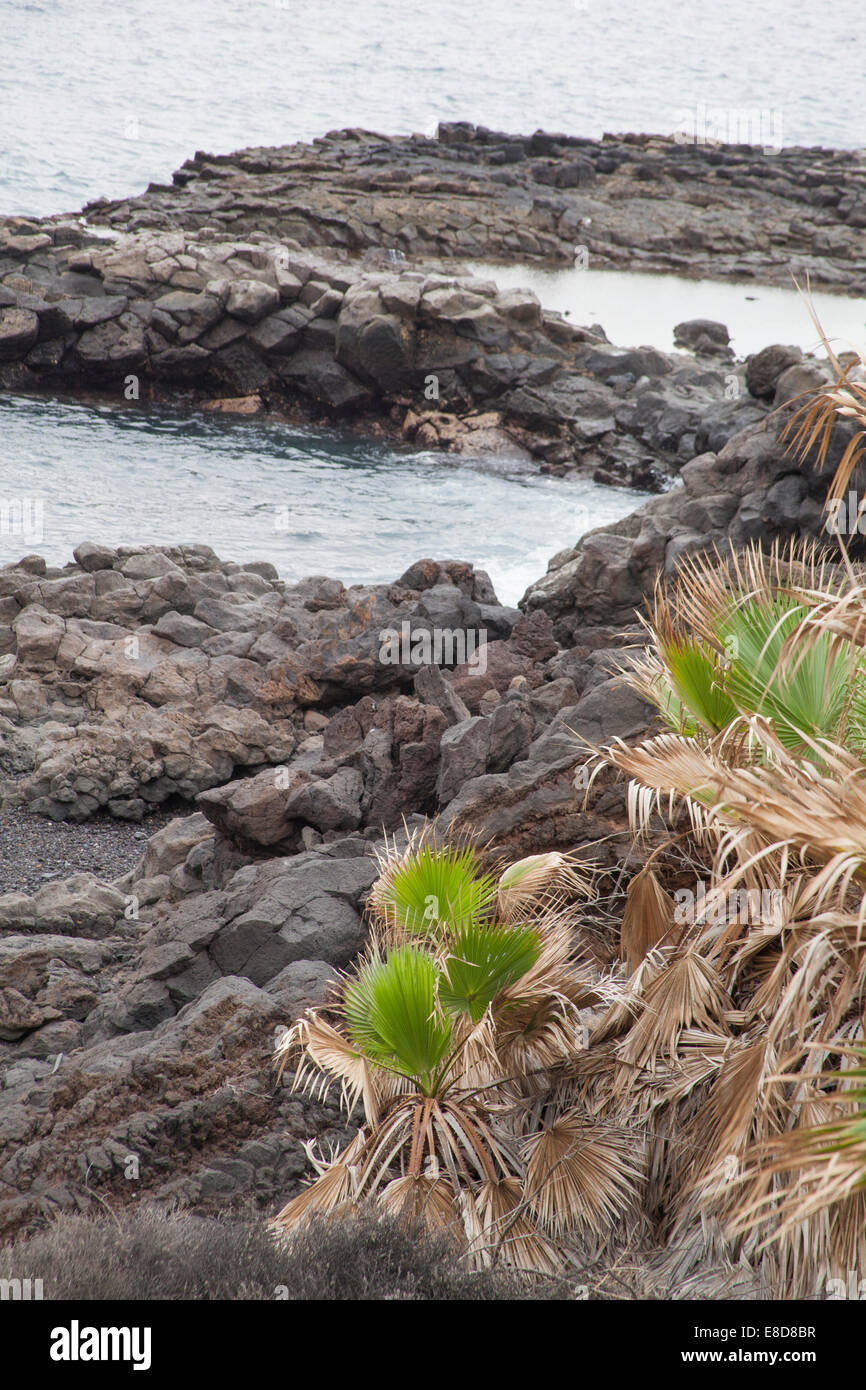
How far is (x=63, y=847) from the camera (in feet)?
32.4

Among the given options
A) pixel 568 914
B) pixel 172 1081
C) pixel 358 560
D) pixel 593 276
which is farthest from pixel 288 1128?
pixel 593 276

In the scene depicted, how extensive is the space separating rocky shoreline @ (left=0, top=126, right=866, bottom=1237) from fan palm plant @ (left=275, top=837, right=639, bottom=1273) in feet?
2.50

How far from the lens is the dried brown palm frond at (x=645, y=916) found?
14.5 ft

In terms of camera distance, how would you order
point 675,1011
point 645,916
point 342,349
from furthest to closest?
point 342,349 < point 645,916 < point 675,1011

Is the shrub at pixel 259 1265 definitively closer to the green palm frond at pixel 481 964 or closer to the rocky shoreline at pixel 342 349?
the green palm frond at pixel 481 964

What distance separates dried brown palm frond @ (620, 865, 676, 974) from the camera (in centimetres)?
442

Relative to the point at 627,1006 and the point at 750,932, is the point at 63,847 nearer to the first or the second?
the point at 627,1006

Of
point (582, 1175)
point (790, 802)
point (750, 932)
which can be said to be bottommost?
point (582, 1175)

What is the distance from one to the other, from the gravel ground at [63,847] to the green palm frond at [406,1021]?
19.6ft

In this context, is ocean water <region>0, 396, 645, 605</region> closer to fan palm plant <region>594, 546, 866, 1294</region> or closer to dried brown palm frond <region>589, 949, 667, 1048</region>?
fan palm plant <region>594, 546, 866, 1294</region>
